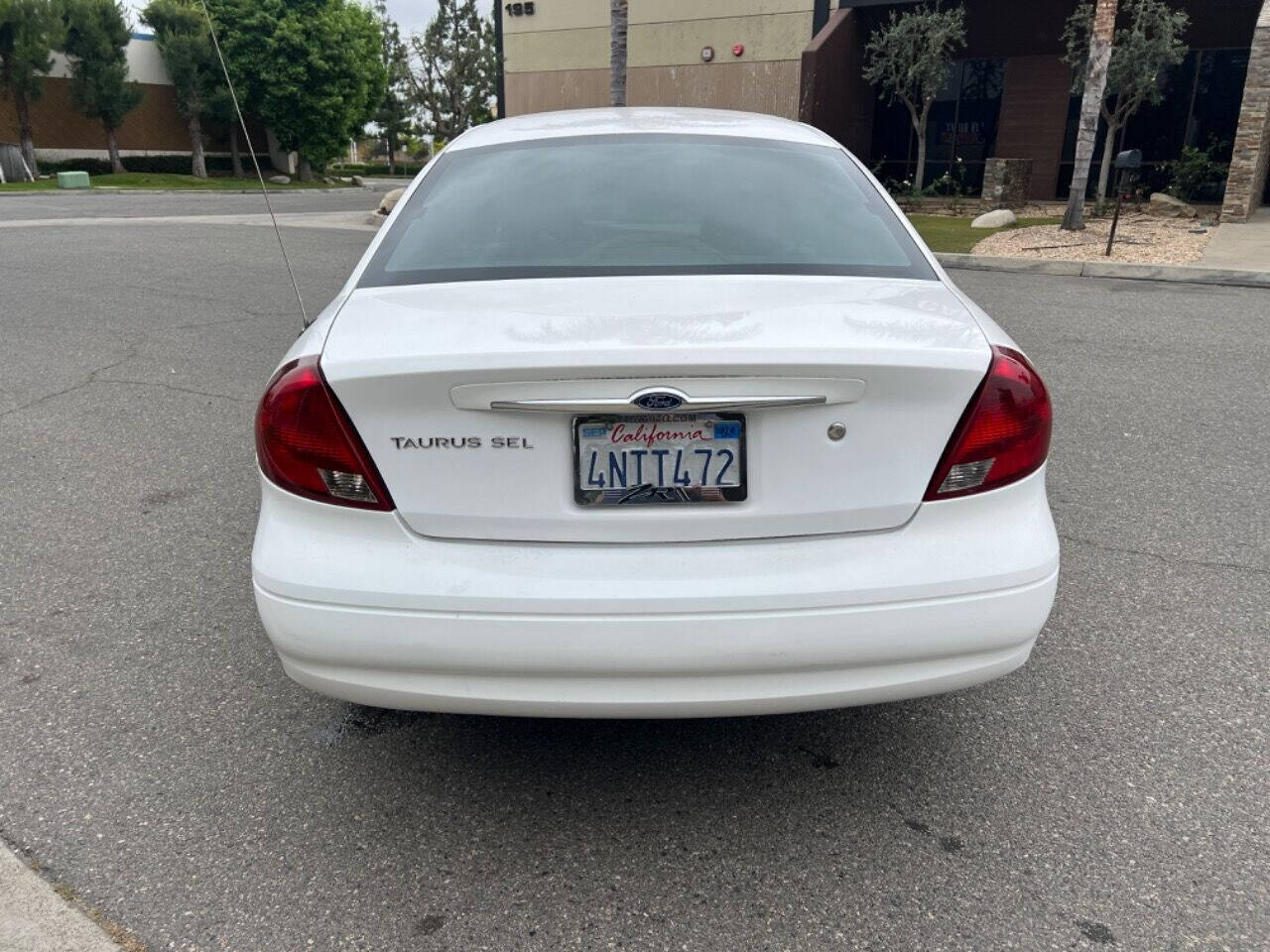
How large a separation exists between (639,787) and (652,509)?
83 centimetres

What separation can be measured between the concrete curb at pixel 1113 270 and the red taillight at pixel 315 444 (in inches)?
467

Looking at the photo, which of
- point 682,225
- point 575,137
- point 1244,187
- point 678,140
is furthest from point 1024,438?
point 1244,187

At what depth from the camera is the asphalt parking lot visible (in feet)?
6.77

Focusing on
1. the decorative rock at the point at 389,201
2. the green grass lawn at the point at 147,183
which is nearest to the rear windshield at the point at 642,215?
the decorative rock at the point at 389,201

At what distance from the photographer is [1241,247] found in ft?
45.3

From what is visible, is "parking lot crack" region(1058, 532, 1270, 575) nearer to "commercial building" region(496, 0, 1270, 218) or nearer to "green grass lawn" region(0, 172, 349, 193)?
"commercial building" region(496, 0, 1270, 218)

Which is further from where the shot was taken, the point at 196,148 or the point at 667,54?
the point at 196,148

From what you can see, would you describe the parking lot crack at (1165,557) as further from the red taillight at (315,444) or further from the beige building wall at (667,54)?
the beige building wall at (667,54)

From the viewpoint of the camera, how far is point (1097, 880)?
7.06ft

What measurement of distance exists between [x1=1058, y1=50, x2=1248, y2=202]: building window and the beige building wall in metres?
6.73

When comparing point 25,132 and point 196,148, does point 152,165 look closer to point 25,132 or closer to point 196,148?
point 196,148

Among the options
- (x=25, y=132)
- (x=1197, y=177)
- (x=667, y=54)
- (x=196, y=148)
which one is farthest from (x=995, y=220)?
(x=196, y=148)

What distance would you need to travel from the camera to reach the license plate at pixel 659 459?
6.61 ft

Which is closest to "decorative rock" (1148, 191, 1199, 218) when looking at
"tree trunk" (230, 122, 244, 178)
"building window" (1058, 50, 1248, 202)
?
"building window" (1058, 50, 1248, 202)
